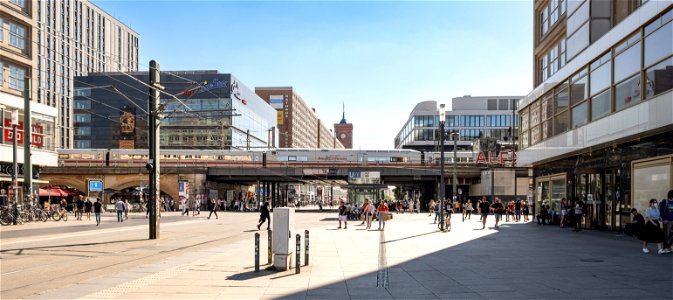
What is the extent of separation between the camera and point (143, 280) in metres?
10.7

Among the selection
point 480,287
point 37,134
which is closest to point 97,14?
point 37,134

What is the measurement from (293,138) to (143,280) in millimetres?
144168

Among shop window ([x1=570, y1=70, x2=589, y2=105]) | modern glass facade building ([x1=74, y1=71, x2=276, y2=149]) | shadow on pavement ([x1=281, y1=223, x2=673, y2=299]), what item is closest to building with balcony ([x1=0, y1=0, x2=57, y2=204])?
shadow on pavement ([x1=281, y1=223, x2=673, y2=299])

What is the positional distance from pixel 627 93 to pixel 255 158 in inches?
1738

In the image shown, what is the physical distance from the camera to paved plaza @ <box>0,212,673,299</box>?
9.49 m

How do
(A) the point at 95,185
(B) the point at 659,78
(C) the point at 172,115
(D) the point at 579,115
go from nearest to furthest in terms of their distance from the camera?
1. (B) the point at 659,78
2. (D) the point at 579,115
3. (A) the point at 95,185
4. (C) the point at 172,115

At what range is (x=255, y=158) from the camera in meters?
60.7

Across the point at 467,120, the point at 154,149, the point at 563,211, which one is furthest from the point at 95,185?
the point at 467,120

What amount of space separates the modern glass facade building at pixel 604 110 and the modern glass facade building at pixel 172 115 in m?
57.9

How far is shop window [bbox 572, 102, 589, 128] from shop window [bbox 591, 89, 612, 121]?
75 cm

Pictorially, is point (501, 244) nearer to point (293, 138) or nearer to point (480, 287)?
point (480, 287)

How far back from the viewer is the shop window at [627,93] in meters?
20.6

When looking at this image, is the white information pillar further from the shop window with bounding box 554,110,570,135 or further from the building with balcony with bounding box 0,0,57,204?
the building with balcony with bounding box 0,0,57,204

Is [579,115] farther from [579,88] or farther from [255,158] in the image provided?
[255,158]
